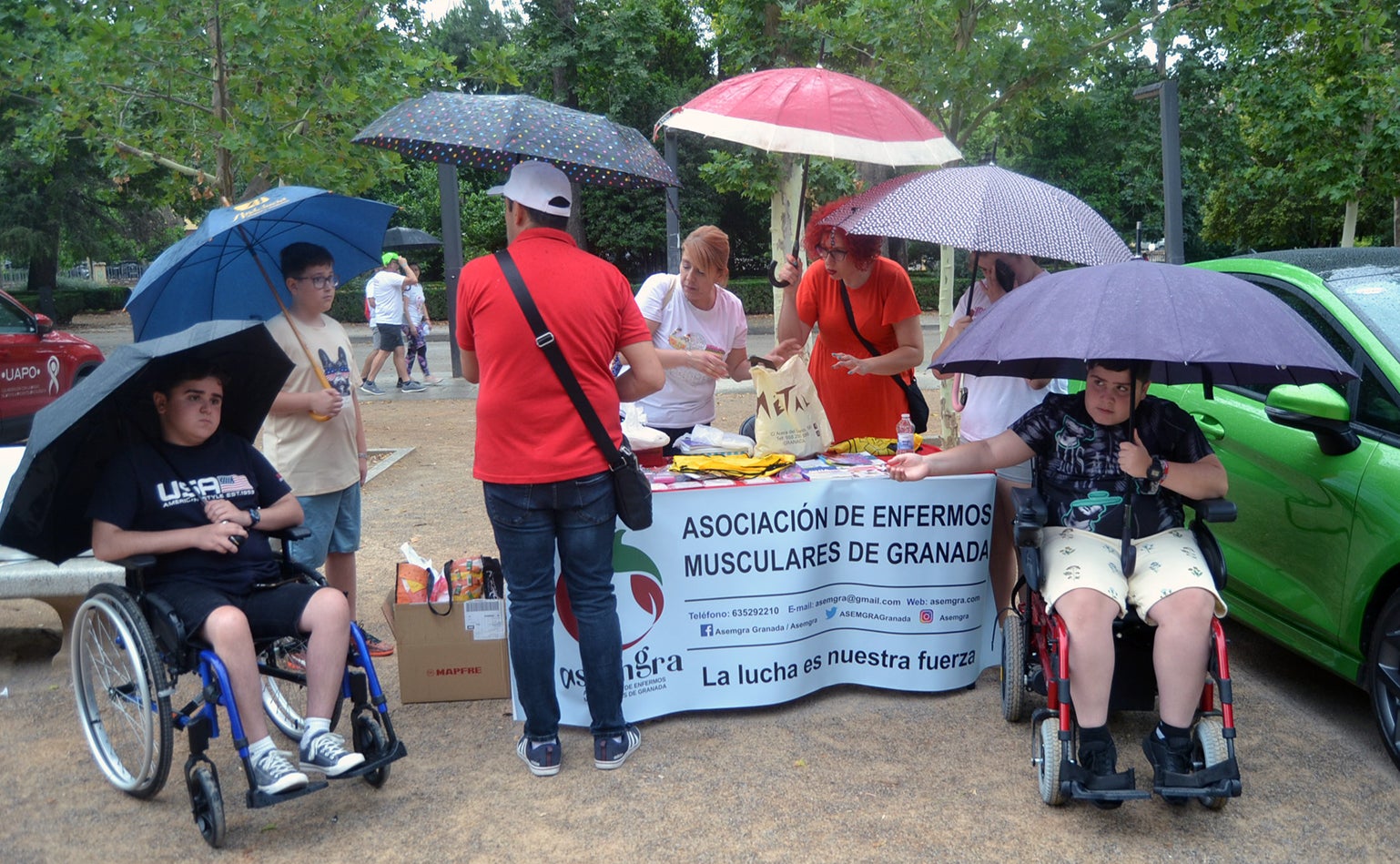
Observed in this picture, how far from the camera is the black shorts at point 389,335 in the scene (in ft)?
45.9

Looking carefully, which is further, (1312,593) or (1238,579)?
(1238,579)

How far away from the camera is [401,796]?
3.65m

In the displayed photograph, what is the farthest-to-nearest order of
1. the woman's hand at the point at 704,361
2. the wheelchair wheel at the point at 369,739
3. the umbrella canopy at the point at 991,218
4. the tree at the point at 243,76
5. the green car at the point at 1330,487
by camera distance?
1. the tree at the point at 243,76
2. the woman's hand at the point at 704,361
3. the umbrella canopy at the point at 991,218
4. the green car at the point at 1330,487
5. the wheelchair wheel at the point at 369,739

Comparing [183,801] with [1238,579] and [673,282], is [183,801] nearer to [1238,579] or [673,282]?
[673,282]

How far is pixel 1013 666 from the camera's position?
402 centimetres

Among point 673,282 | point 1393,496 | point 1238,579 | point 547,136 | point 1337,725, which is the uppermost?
point 547,136

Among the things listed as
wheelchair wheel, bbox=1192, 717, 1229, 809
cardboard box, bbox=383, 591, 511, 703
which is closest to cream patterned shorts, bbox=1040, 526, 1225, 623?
wheelchair wheel, bbox=1192, 717, 1229, 809

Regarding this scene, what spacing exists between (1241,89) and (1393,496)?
10809 millimetres

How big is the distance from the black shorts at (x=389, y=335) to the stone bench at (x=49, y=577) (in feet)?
31.3

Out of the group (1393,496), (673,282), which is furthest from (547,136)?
(1393,496)

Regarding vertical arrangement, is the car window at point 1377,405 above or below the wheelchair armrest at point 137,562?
above

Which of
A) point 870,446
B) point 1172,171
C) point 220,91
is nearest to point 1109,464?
point 870,446

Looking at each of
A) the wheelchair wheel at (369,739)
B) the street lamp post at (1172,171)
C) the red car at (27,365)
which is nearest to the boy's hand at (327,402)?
the wheelchair wheel at (369,739)

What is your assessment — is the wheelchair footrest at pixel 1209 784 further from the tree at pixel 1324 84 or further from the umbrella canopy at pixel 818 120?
the tree at pixel 1324 84
